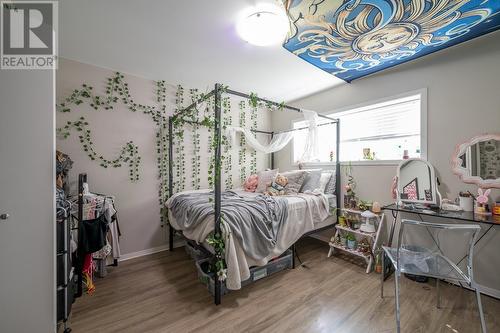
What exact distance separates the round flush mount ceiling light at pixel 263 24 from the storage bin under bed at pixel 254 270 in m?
2.24

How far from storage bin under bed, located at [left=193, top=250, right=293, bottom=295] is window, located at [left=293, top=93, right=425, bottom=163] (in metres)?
1.80

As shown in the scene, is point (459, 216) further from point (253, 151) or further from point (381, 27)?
point (253, 151)

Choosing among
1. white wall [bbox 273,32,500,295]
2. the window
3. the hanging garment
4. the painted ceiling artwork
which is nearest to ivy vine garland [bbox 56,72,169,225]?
the hanging garment

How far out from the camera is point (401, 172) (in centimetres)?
240

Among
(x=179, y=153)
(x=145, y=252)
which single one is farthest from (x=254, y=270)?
(x=179, y=153)

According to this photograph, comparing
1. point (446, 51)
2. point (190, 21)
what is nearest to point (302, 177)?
point (446, 51)

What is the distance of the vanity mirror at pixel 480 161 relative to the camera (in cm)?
191

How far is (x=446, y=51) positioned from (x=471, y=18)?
0.62 metres

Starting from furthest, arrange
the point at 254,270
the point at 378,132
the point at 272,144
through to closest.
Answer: the point at 272,144 < the point at 378,132 < the point at 254,270

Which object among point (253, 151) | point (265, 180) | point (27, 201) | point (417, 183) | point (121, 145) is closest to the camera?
point (27, 201)

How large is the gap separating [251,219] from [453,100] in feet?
8.20

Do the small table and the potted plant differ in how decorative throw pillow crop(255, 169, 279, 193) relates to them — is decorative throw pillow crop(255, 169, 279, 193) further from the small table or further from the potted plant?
the small table

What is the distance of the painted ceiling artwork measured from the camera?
4.95 feet

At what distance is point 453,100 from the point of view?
2158mm
